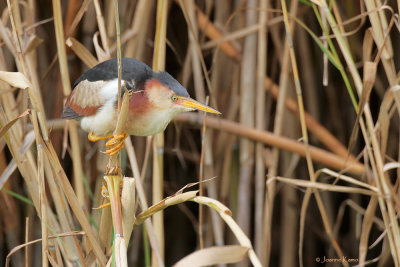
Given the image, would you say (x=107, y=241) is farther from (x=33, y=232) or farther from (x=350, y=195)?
(x=350, y=195)

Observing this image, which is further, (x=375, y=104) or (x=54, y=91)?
(x=375, y=104)

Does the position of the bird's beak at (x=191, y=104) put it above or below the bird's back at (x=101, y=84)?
below

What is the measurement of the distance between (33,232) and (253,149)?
657mm

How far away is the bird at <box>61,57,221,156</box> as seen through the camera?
0.92 m

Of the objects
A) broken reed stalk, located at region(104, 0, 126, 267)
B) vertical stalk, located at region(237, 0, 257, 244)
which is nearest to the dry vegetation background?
vertical stalk, located at region(237, 0, 257, 244)

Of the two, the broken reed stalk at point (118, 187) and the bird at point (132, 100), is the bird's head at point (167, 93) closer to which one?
the bird at point (132, 100)

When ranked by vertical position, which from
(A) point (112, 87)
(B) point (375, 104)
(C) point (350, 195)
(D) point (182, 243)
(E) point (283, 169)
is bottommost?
(D) point (182, 243)

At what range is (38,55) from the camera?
1438 millimetres

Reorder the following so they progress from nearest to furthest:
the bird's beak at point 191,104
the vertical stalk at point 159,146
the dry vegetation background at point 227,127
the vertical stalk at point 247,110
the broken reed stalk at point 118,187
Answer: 1. the broken reed stalk at point 118,187
2. the bird's beak at point 191,104
3. the vertical stalk at point 159,146
4. the dry vegetation background at point 227,127
5. the vertical stalk at point 247,110

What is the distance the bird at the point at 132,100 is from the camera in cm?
92

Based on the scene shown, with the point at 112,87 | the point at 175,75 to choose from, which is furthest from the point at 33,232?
the point at 112,87

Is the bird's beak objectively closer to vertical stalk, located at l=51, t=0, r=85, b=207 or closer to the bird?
the bird

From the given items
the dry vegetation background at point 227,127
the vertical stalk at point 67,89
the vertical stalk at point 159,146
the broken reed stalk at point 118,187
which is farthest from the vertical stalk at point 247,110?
the broken reed stalk at point 118,187

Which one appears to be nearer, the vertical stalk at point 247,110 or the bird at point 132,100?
the bird at point 132,100
